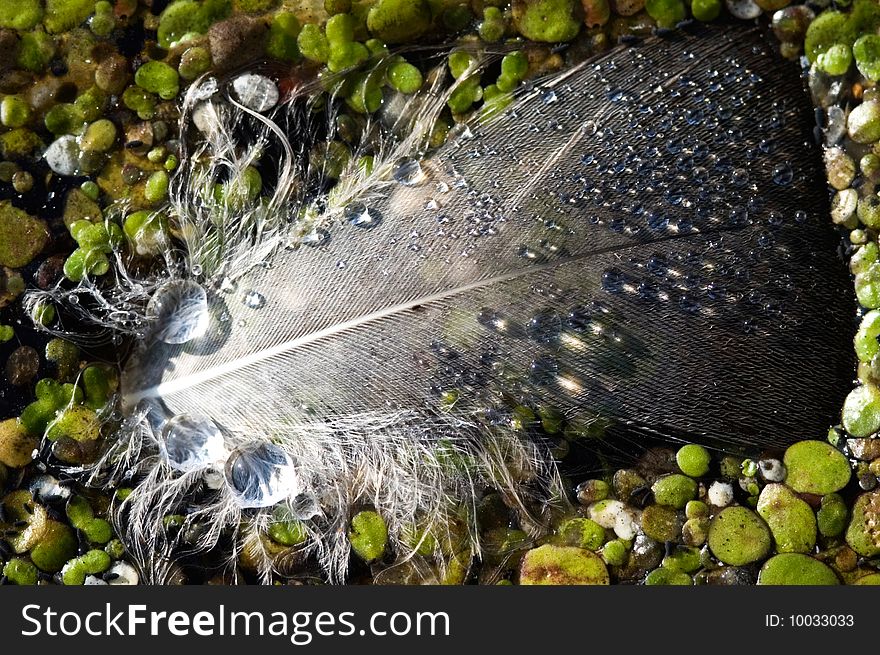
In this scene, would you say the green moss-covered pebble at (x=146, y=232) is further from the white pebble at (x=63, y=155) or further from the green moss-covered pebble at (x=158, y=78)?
the green moss-covered pebble at (x=158, y=78)

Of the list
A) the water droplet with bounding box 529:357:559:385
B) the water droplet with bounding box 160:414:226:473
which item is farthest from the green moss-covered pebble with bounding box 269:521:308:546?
the water droplet with bounding box 529:357:559:385

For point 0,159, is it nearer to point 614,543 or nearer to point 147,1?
point 147,1

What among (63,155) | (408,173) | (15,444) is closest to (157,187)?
(63,155)

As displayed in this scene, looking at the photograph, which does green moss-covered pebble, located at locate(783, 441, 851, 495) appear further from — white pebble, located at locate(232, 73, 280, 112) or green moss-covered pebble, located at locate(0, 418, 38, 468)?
green moss-covered pebble, located at locate(0, 418, 38, 468)

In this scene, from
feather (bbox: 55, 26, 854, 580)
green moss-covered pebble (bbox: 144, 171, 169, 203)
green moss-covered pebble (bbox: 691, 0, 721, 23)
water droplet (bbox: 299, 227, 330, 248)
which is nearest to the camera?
feather (bbox: 55, 26, 854, 580)

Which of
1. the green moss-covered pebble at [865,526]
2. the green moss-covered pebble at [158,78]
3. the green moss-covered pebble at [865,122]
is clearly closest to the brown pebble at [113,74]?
the green moss-covered pebble at [158,78]

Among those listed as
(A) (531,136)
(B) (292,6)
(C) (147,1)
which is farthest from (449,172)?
(C) (147,1)
